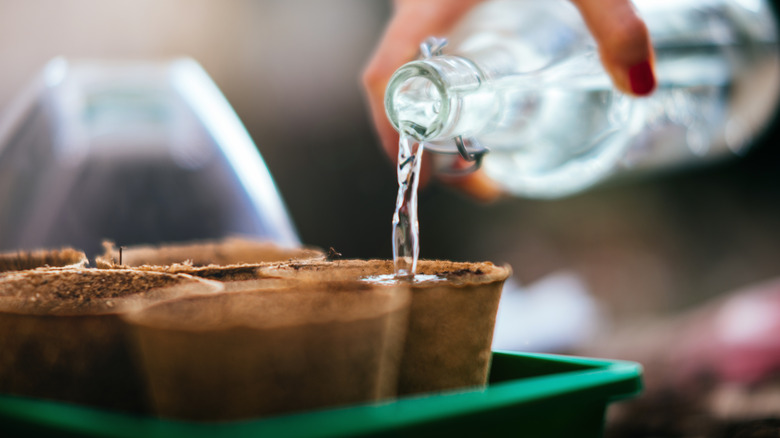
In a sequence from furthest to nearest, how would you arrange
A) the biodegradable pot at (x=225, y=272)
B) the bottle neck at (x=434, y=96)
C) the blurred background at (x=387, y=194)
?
the blurred background at (x=387, y=194)
the bottle neck at (x=434, y=96)
the biodegradable pot at (x=225, y=272)

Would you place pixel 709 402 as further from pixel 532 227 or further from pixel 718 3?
pixel 532 227

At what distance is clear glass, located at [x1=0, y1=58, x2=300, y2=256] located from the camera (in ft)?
1.58

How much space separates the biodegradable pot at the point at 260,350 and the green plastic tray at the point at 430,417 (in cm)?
1

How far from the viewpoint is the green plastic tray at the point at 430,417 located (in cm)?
19

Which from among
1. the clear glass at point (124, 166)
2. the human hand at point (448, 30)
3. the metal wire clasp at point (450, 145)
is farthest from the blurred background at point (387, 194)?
the metal wire clasp at point (450, 145)

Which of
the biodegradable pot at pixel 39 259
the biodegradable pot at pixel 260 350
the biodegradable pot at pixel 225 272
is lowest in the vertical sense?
the biodegradable pot at pixel 260 350

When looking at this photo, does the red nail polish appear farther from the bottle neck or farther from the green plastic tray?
the green plastic tray

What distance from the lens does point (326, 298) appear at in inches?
9.3

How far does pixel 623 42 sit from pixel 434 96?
0.14 meters

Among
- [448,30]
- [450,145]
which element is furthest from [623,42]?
[448,30]

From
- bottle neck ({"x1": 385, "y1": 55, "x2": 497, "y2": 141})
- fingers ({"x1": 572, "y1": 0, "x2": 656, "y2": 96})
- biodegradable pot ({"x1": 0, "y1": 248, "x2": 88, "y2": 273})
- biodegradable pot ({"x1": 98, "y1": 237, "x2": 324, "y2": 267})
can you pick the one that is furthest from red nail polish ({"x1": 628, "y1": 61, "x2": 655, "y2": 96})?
biodegradable pot ({"x1": 0, "y1": 248, "x2": 88, "y2": 273})

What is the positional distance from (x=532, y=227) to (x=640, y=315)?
0.26 m

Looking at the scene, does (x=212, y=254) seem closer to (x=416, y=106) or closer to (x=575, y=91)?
(x=416, y=106)

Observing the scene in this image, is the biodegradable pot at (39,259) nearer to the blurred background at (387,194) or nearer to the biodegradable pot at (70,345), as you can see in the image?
the biodegradable pot at (70,345)
